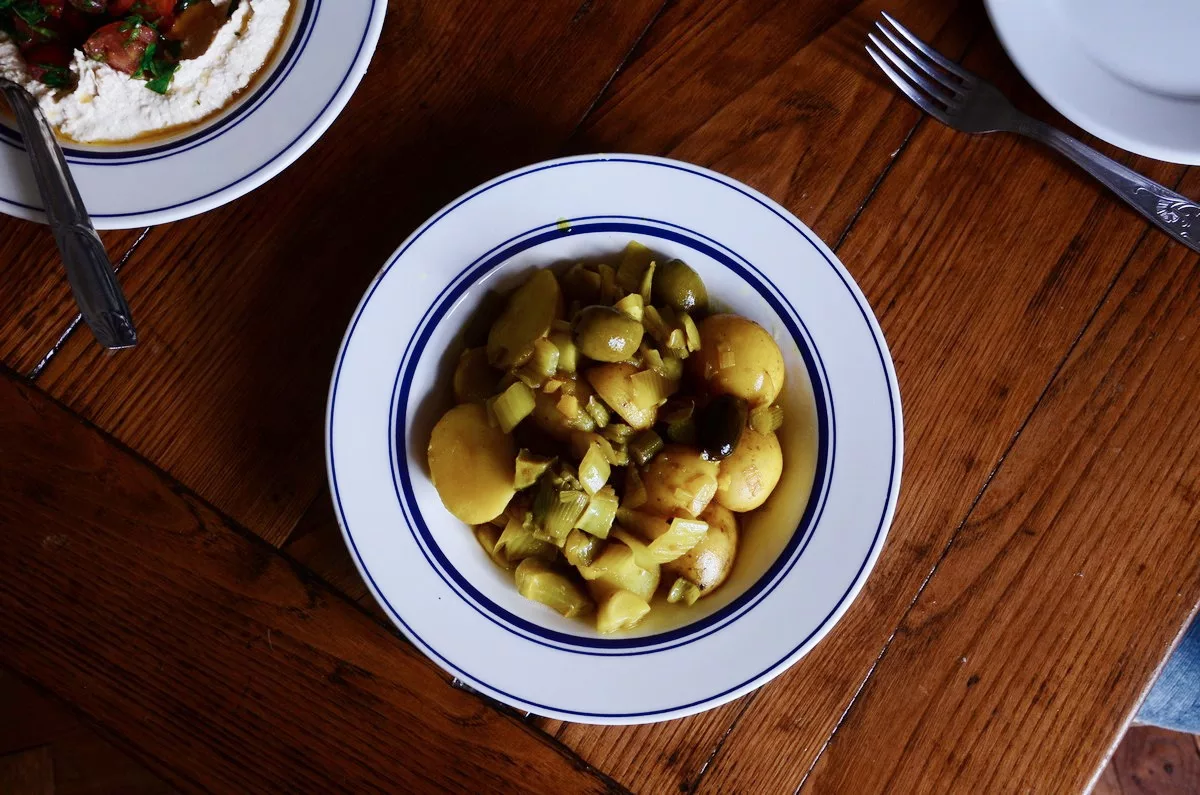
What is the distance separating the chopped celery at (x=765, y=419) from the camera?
1.05 meters

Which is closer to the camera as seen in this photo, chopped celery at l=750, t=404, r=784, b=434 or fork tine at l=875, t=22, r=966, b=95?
chopped celery at l=750, t=404, r=784, b=434

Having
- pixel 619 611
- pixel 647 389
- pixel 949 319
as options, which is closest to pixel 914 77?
pixel 949 319

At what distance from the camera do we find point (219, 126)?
103 centimetres

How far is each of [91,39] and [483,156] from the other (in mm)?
457

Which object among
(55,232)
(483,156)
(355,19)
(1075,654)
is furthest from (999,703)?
(55,232)

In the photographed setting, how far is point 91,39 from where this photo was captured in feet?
3.24

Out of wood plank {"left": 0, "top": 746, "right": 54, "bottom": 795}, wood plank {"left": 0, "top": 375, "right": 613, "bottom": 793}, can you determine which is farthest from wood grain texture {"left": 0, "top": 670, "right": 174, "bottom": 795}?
wood plank {"left": 0, "top": 375, "right": 613, "bottom": 793}

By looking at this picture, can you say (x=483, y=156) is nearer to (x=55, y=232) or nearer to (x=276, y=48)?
(x=276, y=48)

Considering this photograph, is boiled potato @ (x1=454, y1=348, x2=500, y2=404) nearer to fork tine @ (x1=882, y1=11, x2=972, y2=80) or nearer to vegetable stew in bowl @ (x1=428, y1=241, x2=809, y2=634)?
vegetable stew in bowl @ (x1=428, y1=241, x2=809, y2=634)

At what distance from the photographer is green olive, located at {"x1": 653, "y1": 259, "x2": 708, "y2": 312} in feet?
3.45

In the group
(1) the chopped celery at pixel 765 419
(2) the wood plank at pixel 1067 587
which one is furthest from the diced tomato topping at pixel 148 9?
(2) the wood plank at pixel 1067 587

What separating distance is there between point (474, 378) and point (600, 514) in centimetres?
22

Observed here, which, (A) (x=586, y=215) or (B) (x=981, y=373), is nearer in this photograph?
(A) (x=586, y=215)

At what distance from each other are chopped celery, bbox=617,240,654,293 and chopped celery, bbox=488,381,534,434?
184 mm
